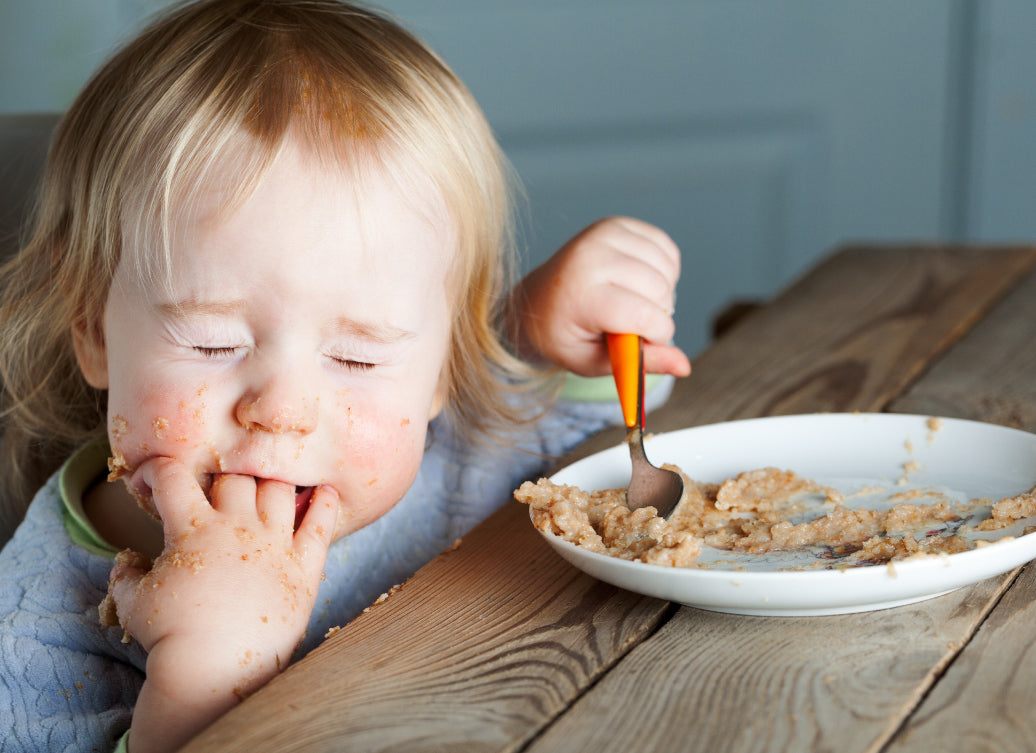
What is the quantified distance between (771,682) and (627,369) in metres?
0.50

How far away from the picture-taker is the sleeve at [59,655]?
916 mm

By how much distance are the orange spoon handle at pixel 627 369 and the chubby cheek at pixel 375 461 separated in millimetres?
190

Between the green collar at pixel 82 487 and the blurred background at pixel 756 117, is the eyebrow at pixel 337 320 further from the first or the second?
the blurred background at pixel 756 117

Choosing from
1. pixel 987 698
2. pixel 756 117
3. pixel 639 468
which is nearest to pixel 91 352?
pixel 639 468

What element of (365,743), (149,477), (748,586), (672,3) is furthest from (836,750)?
(672,3)

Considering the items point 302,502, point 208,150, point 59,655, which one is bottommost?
point 59,655

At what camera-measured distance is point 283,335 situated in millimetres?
913

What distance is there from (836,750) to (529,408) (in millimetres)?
783

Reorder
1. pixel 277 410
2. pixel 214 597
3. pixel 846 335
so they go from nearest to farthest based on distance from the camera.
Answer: pixel 214 597
pixel 277 410
pixel 846 335

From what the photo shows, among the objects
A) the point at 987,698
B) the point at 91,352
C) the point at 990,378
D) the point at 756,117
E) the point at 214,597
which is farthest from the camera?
the point at 756,117

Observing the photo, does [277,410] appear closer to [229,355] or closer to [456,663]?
[229,355]

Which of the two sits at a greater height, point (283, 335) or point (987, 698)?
point (283, 335)

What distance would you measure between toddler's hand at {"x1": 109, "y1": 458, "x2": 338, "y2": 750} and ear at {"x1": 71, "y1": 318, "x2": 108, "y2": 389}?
234 mm

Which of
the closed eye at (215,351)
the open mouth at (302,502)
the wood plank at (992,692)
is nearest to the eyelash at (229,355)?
the closed eye at (215,351)
